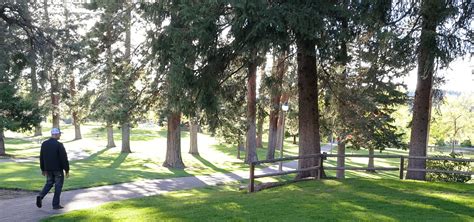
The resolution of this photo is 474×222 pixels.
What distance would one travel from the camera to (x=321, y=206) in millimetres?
8445

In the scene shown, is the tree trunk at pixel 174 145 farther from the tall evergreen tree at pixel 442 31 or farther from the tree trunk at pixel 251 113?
the tall evergreen tree at pixel 442 31

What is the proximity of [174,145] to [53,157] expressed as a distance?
47.9 ft

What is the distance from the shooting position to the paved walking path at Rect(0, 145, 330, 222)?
8945 millimetres

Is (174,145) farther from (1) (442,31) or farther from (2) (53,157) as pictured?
(1) (442,31)

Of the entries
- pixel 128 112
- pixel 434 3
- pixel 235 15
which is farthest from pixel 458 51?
pixel 128 112

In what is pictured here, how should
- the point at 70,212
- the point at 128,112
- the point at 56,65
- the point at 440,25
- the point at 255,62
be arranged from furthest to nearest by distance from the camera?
the point at 128,112
the point at 56,65
the point at 255,62
the point at 440,25
the point at 70,212

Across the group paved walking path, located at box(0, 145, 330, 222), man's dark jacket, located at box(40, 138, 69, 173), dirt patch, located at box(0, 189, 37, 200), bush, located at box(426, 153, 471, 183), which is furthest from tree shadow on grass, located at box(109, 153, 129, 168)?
bush, located at box(426, 153, 471, 183)

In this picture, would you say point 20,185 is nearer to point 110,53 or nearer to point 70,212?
point 70,212

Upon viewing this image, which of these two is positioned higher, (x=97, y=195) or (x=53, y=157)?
(x=53, y=157)

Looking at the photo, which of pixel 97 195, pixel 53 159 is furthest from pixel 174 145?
pixel 53 159

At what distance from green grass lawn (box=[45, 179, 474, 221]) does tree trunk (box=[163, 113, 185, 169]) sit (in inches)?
461

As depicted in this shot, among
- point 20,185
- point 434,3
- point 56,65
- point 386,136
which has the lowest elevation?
point 20,185

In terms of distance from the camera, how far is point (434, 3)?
368 inches

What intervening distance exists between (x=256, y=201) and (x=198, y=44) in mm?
4334
